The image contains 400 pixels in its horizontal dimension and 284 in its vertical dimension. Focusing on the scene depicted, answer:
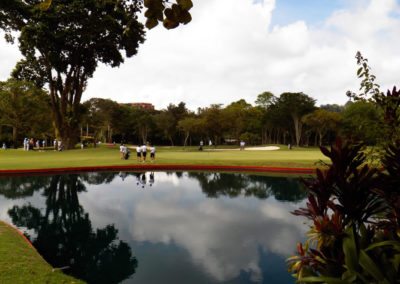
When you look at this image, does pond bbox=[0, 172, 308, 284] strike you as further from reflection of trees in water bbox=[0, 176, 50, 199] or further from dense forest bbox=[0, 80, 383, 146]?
dense forest bbox=[0, 80, 383, 146]

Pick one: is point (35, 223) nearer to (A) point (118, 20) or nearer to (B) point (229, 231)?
(B) point (229, 231)

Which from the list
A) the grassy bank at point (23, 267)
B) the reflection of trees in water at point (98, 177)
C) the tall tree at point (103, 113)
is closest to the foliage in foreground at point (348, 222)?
the grassy bank at point (23, 267)

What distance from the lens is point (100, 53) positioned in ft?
113

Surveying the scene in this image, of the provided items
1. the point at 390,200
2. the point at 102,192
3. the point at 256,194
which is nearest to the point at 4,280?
the point at 390,200

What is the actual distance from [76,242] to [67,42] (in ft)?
93.5

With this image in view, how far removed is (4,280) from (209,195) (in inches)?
427

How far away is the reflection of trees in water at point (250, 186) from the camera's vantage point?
1559cm

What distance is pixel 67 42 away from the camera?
32312mm

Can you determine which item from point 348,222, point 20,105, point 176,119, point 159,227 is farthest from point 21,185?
point 176,119

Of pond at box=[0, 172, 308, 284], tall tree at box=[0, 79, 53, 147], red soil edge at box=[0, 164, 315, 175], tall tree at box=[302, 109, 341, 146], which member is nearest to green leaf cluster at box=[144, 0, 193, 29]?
pond at box=[0, 172, 308, 284]

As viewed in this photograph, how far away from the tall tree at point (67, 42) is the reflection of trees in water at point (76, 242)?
1792 centimetres

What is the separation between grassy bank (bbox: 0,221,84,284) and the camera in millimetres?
5262

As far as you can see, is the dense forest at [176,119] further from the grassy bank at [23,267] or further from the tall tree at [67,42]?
the grassy bank at [23,267]

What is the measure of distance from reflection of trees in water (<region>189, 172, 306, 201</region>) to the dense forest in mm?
23429
